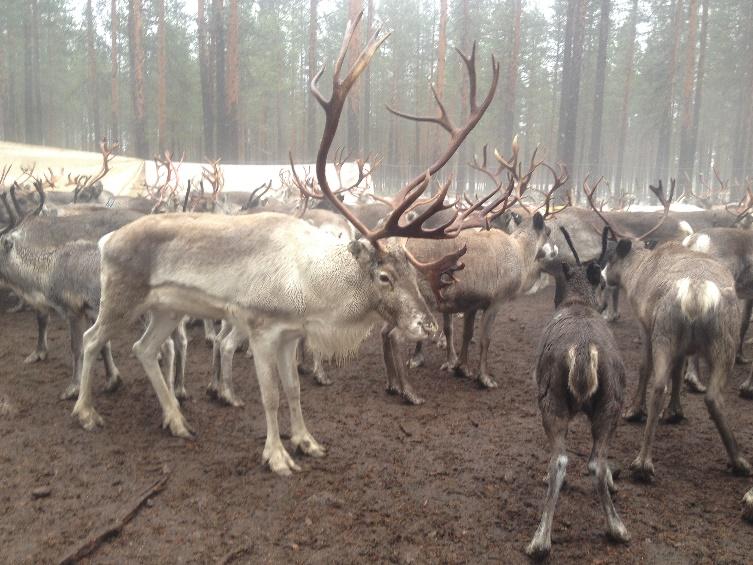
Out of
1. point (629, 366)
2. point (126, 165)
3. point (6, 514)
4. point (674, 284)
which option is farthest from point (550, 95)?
point (6, 514)

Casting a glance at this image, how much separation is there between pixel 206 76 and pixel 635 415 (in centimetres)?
2117

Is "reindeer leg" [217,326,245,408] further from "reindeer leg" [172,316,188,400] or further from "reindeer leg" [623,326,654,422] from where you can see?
"reindeer leg" [623,326,654,422]

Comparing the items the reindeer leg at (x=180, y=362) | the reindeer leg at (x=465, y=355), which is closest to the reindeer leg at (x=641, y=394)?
the reindeer leg at (x=465, y=355)

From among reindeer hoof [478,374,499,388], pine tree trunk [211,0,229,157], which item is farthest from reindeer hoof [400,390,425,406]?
pine tree trunk [211,0,229,157]

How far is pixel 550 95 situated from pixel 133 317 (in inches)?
971

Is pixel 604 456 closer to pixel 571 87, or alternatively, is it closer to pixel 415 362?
pixel 415 362

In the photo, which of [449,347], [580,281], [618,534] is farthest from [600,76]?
[618,534]

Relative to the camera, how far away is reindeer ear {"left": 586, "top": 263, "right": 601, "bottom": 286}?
359 centimetres

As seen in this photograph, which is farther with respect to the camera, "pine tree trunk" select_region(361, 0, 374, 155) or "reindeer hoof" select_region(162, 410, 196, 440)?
"pine tree trunk" select_region(361, 0, 374, 155)

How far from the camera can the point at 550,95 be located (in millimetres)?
25453

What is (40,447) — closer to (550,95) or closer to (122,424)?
(122,424)

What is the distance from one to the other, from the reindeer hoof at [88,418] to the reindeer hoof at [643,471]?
355cm

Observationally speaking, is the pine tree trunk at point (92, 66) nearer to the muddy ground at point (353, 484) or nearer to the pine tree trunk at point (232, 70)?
the pine tree trunk at point (232, 70)

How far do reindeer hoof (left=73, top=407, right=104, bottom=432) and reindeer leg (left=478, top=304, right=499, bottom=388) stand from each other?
3.11 m
